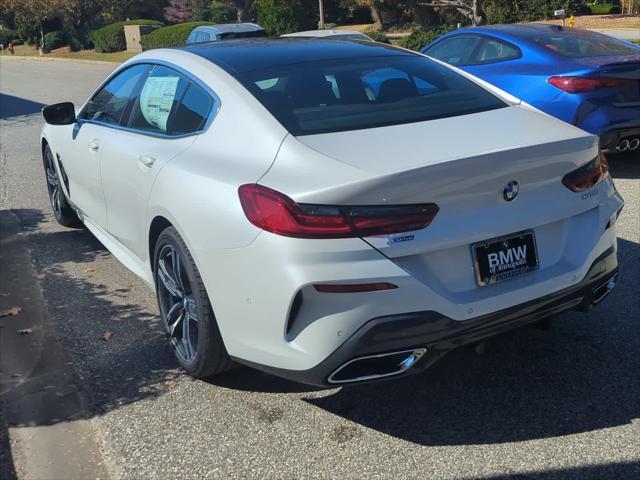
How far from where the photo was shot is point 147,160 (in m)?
4.09

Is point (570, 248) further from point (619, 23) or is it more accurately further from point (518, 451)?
point (619, 23)

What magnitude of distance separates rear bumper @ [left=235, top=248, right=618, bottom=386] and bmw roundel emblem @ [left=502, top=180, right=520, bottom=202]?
46cm

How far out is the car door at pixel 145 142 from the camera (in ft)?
13.0

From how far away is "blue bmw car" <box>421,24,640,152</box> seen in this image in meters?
7.19

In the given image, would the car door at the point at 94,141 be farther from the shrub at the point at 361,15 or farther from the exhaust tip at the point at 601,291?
the shrub at the point at 361,15

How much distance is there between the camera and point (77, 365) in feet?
13.7

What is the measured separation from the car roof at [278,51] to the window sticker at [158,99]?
23 centimetres

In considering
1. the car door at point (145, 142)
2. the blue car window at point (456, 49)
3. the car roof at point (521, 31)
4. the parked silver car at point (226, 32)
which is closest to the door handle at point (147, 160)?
the car door at point (145, 142)

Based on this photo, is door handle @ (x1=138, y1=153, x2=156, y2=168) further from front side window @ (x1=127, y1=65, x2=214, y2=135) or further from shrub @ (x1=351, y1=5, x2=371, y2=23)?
shrub @ (x1=351, y1=5, x2=371, y2=23)

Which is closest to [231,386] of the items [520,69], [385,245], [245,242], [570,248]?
[245,242]

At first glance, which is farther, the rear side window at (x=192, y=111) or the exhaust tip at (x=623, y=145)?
the exhaust tip at (x=623, y=145)

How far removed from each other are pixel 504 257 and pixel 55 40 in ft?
161

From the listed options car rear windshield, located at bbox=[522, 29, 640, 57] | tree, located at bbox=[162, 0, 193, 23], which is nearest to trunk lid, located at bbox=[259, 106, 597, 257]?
car rear windshield, located at bbox=[522, 29, 640, 57]

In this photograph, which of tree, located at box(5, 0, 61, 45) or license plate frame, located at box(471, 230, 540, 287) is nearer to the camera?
license plate frame, located at box(471, 230, 540, 287)
